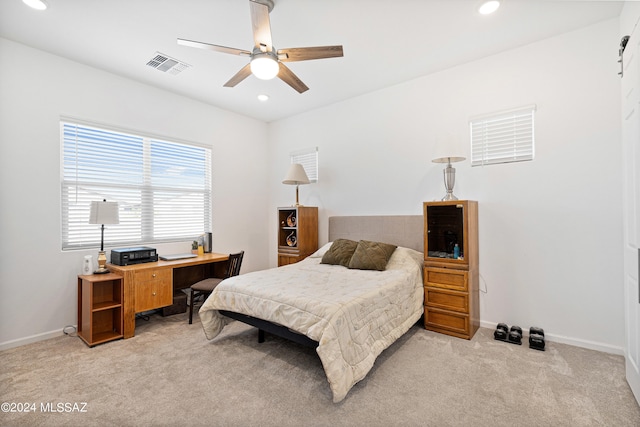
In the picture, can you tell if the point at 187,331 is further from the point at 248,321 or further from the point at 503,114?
the point at 503,114

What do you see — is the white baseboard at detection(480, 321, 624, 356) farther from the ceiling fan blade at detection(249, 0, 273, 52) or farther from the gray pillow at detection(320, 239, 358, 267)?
the ceiling fan blade at detection(249, 0, 273, 52)

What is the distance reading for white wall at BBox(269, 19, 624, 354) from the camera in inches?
105

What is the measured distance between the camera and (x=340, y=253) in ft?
12.0

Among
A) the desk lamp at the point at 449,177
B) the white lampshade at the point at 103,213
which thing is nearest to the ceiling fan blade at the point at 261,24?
the desk lamp at the point at 449,177

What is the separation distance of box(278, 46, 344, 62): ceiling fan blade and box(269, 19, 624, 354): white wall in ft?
5.15

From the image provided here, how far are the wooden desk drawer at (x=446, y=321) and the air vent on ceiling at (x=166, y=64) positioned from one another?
12.7ft

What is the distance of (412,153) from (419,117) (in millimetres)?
457

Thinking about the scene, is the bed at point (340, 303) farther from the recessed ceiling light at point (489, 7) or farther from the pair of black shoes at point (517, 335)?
the recessed ceiling light at point (489, 7)

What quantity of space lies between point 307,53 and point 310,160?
2613 mm

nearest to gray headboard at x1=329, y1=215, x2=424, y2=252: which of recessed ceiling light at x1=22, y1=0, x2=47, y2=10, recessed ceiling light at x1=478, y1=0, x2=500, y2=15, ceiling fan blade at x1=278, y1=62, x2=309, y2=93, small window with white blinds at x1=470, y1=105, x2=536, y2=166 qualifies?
small window with white blinds at x1=470, y1=105, x2=536, y2=166

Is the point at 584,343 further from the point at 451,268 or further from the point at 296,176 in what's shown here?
the point at 296,176

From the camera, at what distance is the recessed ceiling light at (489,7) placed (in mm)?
2365

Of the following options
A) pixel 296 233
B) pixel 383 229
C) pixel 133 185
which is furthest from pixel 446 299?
pixel 133 185

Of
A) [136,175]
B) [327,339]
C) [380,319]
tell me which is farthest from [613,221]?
[136,175]
